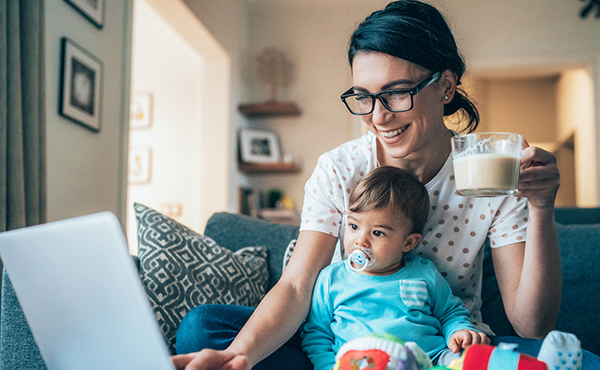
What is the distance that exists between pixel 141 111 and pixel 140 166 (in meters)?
0.57

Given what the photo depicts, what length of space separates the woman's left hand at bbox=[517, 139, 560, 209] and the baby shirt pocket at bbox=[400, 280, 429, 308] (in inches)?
13.5

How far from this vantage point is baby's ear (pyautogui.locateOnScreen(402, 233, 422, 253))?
1.29 meters

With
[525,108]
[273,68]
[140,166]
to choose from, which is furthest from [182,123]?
[525,108]

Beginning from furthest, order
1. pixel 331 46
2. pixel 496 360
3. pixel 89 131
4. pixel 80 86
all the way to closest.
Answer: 1. pixel 331 46
2. pixel 89 131
3. pixel 80 86
4. pixel 496 360

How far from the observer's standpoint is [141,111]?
5047 mm

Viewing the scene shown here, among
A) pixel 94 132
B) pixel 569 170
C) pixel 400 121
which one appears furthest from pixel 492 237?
pixel 569 170

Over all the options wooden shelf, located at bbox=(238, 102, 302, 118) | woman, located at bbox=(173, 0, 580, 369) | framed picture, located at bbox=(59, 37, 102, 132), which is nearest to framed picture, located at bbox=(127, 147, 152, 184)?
wooden shelf, located at bbox=(238, 102, 302, 118)

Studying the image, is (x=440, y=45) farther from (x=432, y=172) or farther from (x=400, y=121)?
(x=432, y=172)

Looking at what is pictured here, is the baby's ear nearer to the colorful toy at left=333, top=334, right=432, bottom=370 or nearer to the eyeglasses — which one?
the eyeglasses

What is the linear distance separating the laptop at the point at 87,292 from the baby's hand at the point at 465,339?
643mm

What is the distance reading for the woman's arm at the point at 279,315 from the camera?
0.84m

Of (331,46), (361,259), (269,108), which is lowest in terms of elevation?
(361,259)

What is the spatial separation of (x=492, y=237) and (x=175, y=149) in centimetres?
405

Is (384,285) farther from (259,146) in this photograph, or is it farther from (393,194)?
(259,146)
